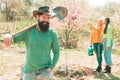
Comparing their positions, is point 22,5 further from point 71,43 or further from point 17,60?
point 17,60

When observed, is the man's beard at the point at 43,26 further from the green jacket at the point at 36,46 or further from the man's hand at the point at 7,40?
the man's hand at the point at 7,40

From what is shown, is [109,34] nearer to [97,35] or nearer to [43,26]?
[97,35]

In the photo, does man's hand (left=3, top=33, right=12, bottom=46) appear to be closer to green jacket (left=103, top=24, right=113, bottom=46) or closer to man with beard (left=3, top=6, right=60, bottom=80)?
man with beard (left=3, top=6, right=60, bottom=80)

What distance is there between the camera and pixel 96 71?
9.64 meters

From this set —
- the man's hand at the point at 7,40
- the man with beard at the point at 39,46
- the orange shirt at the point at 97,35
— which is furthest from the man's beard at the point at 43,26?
the orange shirt at the point at 97,35

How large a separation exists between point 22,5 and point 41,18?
28.6m

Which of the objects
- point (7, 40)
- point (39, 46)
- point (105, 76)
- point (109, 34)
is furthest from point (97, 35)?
point (7, 40)

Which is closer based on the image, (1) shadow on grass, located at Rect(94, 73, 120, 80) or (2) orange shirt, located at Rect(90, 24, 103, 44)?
(1) shadow on grass, located at Rect(94, 73, 120, 80)

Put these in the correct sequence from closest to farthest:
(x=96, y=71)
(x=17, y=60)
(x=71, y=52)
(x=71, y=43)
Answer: (x=96, y=71) < (x=17, y=60) < (x=71, y=52) < (x=71, y=43)

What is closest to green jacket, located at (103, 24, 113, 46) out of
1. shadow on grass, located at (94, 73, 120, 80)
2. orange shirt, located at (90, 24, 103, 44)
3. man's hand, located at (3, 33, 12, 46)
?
orange shirt, located at (90, 24, 103, 44)

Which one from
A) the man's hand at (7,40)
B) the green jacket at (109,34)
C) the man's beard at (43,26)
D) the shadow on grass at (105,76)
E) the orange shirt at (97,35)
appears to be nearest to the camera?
the man's hand at (7,40)

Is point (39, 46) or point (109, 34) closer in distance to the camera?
point (39, 46)

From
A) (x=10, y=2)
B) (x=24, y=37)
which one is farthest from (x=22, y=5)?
(x=24, y=37)

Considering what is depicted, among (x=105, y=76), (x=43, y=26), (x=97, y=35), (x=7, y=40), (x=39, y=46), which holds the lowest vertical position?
(x=105, y=76)
